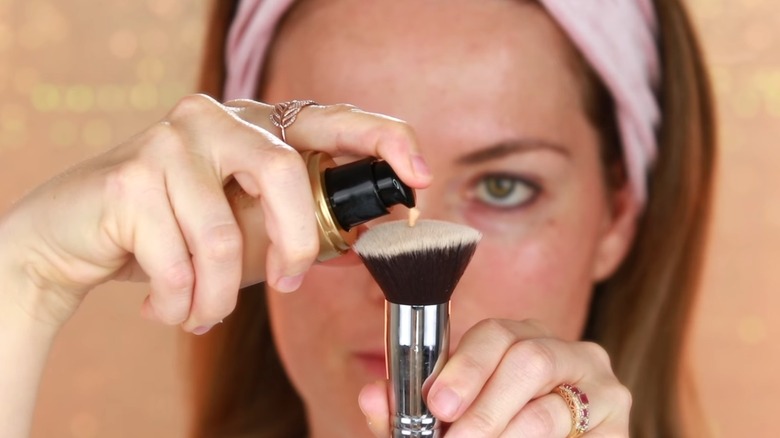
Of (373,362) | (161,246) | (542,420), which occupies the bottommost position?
(373,362)

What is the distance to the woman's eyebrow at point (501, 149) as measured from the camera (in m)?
0.86

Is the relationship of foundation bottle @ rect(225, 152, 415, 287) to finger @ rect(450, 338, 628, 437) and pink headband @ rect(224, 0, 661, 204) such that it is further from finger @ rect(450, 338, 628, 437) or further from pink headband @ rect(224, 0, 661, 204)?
pink headband @ rect(224, 0, 661, 204)

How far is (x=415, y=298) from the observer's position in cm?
49

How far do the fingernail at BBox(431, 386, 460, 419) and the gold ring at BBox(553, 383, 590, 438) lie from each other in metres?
0.12

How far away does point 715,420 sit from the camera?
134cm

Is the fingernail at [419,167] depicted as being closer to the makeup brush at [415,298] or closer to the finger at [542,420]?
the makeup brush at [415,298]

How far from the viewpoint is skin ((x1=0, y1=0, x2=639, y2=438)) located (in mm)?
522

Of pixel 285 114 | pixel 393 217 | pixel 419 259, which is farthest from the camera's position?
pixel 393 217

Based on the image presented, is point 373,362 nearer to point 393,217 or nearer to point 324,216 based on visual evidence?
point 393,217

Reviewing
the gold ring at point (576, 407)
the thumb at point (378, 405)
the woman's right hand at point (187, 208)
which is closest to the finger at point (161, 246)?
the woman's right hand at point (187, 208)

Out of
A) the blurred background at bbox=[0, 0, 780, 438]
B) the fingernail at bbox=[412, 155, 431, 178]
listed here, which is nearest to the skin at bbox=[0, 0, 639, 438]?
the fingernail at bbox=[412, 155, 431, 178]

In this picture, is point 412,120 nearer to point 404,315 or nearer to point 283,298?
point 283,298

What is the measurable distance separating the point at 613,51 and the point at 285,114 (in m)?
0.46

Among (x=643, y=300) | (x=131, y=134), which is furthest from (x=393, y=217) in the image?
(x=131, y=134)
